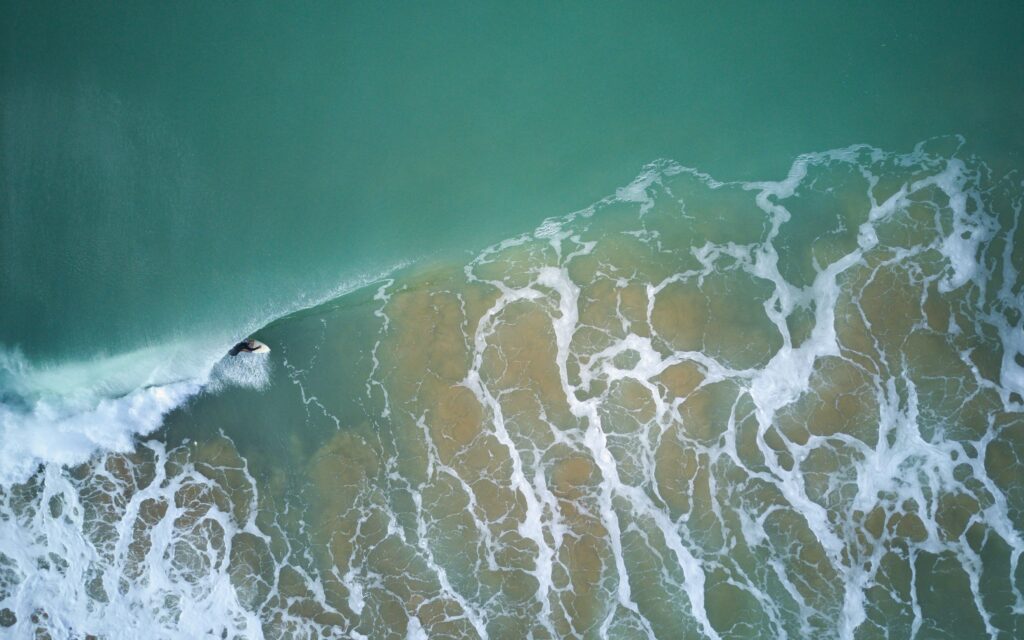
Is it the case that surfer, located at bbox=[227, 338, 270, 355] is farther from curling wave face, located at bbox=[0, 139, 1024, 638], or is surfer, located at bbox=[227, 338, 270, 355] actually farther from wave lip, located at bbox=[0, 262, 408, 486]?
curling wave face, located at bbox=[0, 139, 1024, 638]

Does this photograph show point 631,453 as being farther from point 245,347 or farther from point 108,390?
point 108,390

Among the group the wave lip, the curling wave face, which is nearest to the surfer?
the wave lip

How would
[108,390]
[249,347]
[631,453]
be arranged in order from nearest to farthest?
[631,453]
[249,347]
[108,390]

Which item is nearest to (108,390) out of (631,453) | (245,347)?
(245,347)

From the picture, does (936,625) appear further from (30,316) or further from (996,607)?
(30,316)

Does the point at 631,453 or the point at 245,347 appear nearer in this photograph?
the point at 631,453

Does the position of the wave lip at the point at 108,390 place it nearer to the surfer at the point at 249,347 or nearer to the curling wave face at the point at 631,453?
the surfer at the point at 249,347
